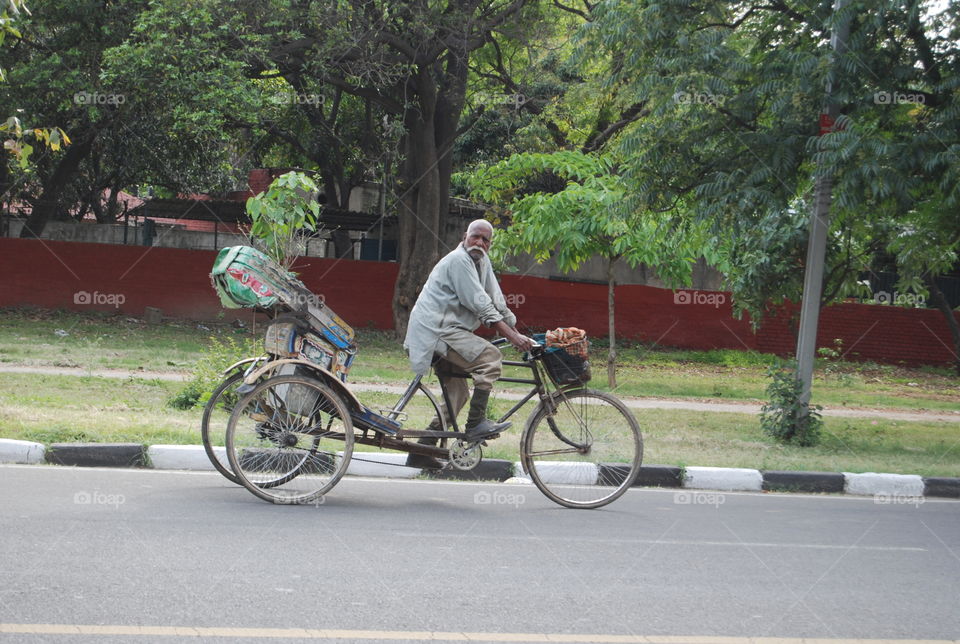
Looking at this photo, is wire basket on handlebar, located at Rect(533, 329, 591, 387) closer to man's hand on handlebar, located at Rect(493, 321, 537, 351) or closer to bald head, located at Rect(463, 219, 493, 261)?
man's hand on handlebar, located at Rect(493, 321, 537, 351)

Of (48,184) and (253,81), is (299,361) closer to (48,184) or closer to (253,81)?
(253,81)

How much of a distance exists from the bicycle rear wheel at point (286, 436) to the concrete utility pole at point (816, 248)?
18.6 feet

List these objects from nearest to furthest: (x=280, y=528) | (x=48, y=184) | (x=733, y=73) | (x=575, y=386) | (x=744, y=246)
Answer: (x=280, y=528), (x=575, y=386), (x=733, y=73), (x=744, y=246), (x=48, y=184)

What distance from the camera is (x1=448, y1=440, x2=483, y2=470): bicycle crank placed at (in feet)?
21.5

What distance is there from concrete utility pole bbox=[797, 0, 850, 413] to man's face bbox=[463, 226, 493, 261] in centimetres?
446

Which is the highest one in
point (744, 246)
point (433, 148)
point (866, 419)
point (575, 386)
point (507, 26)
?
point (507, 26)

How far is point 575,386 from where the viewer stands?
6.73m

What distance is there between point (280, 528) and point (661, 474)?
3686 mm

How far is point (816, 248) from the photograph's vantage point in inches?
403

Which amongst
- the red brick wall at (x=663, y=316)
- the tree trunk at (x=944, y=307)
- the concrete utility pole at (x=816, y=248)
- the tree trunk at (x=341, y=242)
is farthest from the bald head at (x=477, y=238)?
the tree trunk at (x=341, y=242)

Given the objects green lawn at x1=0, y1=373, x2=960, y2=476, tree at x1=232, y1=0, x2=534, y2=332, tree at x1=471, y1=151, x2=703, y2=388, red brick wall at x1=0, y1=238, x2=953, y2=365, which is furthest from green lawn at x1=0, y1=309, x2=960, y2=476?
tree at x1=232, y1=0, x2=534, y2=332

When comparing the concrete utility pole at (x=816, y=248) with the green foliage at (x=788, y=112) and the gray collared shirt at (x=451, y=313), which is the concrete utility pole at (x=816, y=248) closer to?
the green foliage at (x=788, y=112)

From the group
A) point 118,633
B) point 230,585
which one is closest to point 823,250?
point 230,585

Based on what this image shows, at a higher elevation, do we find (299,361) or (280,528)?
(299,361)
